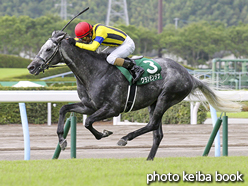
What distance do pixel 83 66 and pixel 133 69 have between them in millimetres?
457

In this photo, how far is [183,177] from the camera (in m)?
2.79

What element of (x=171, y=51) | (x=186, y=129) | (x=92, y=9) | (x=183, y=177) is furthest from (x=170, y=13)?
(x=183, y=177)

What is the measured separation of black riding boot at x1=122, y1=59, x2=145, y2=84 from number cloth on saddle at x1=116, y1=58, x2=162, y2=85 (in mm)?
38

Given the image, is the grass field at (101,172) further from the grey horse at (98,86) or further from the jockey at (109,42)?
the jockey at (109,42)

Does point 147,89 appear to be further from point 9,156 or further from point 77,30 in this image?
point 9,156

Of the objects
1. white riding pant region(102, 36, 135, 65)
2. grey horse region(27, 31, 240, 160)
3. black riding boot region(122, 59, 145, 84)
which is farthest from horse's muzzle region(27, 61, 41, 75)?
black riding boot region(122, 59, 145, 84)

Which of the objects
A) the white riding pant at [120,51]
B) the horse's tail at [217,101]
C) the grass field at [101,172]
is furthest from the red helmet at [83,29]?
the horse's tail at [217,101]

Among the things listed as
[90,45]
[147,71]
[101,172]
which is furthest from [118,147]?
[101,172]

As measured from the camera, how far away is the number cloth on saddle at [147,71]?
12.7 ft

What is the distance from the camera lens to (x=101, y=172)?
299 cm

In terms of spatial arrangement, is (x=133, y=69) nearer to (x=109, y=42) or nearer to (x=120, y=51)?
(x=120, y=51)

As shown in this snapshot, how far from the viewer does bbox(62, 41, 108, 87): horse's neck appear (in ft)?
12.6

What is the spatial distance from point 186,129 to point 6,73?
29923 mm

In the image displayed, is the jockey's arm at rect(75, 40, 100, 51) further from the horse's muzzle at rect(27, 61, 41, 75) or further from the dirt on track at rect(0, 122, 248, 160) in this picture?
the dirt on track at rect(0, 122, 248, 160)
